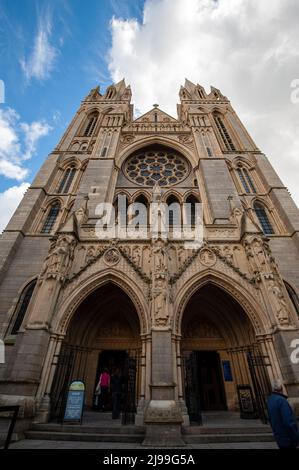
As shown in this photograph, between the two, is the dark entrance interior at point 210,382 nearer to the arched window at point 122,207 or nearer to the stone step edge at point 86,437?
the stone step edge at point 86,437

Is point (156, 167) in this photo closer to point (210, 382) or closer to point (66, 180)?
point (66, 180)

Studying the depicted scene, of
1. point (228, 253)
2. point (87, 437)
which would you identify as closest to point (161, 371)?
point (87, 437)

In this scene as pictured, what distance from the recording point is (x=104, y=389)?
30.1 ft

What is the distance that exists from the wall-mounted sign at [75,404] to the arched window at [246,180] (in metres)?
15.3

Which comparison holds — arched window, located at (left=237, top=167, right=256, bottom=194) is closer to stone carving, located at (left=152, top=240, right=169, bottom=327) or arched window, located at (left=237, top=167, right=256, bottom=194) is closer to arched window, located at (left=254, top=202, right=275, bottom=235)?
arched window, located at (left=254, top=202, right=275, bottom=235)

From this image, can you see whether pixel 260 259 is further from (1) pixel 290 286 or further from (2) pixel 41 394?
(2) pixel 41 394

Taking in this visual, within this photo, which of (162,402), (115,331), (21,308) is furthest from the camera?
(115,331)

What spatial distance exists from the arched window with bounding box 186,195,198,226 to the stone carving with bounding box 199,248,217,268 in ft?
15.6

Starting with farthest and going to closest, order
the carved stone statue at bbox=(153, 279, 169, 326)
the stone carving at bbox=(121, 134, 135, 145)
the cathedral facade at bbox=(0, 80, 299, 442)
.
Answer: the stone carving at bbox=(121, 134, 135, 145), the carved stone statue at bbox=(153, 279, 169, 326), the cathedral facade at bbox=(0, 80, 299, 442)

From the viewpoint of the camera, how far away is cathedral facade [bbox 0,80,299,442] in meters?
7.29

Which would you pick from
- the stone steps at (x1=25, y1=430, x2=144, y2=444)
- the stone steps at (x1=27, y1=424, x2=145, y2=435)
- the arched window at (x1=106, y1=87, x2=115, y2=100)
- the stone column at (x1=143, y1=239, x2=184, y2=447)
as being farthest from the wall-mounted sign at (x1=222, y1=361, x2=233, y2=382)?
the arched window at (x1=106, y1=87, x2=115, y2=100)

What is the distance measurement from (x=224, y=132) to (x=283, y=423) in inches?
914

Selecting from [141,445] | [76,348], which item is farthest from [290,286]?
[76,348]

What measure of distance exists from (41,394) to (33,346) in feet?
4.70
